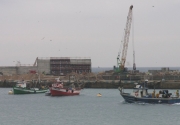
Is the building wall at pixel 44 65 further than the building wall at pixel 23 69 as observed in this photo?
No

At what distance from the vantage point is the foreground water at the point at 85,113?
163 feet

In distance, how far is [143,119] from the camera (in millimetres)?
50906

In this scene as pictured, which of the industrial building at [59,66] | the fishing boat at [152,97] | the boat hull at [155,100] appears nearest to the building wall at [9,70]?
the industrial building at [59,66]

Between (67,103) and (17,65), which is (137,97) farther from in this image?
(17,65)

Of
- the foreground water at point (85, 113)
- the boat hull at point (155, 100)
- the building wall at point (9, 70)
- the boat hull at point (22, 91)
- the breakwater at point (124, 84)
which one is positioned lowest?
the foreground water at point (85, 113)

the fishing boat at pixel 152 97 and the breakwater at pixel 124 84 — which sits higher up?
the breakwater at pixel 124 84

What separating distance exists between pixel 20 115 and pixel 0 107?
953cm

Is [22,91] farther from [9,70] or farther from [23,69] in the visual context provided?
[9,70]

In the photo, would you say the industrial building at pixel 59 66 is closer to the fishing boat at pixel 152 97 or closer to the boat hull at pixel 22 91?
the boat hull at pixel 22 91

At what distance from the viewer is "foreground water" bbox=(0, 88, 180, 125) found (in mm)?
49656

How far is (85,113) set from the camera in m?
55.6

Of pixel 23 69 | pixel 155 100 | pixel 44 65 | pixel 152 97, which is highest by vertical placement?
pixel 44 65

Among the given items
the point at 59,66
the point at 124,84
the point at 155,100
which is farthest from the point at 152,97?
the point at 59,66

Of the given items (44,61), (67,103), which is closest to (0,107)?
(67,103)
